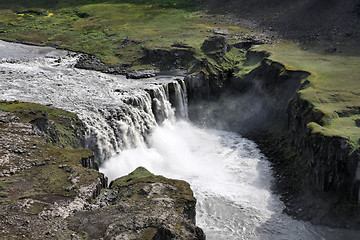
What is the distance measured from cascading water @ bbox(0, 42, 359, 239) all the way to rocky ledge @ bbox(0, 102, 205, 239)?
6785 mm

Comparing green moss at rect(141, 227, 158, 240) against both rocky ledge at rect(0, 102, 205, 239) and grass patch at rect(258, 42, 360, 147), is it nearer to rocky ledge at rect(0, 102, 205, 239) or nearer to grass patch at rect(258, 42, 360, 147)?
rocky ledge at rect(0, 102, 205, 239)

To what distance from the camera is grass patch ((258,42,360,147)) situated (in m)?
31.6

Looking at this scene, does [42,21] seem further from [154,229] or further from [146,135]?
[154,229]

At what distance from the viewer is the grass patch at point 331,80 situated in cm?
3162

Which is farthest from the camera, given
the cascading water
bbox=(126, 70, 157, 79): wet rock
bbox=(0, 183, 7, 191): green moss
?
bbox=(126, 70, 157, 79): wet rock

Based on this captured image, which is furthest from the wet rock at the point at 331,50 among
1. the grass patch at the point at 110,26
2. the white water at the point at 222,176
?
the white water at the point at 222,176

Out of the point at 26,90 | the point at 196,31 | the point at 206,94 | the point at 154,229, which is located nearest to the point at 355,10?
the point at 196,31

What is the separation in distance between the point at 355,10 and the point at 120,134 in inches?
2110

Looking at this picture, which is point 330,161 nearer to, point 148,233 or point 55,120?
point 148,233

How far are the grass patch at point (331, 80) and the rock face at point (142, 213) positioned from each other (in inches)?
560

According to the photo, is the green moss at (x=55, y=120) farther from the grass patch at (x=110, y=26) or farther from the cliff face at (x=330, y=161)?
the grass patch at (x=110, y=26)

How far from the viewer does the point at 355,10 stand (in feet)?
224

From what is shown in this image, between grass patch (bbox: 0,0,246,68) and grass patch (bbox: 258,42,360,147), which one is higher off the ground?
grass patch (bbox: 0,0,246,68)

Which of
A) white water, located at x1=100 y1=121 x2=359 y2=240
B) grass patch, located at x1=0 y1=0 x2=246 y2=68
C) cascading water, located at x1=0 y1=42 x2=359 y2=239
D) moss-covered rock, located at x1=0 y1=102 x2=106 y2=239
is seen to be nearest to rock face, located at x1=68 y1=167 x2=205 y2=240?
moss-covered rock, located at x1=0 y1=102 x2=106 y2=239
